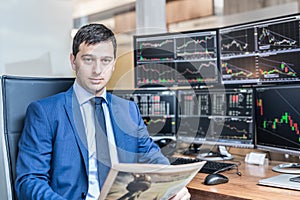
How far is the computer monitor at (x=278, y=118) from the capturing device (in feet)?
5.32

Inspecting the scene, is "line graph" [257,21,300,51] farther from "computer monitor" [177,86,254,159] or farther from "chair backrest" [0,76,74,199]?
"chair backrest" [0,76,74,199]

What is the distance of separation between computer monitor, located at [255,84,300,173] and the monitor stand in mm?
223

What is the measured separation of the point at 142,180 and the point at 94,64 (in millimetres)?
518

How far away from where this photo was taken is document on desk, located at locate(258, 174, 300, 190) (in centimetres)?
137

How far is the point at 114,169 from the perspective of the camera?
0.99 m

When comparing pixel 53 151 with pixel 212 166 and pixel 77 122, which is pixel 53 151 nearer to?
pixel 77 122

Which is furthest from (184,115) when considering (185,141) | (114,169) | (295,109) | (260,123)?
(114,169)

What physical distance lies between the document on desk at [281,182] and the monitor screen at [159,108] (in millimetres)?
754

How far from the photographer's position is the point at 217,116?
79.0 inches

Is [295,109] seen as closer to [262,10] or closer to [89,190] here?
[89,190]

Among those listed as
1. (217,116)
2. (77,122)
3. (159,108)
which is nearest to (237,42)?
(217,116)

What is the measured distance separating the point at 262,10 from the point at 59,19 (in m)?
1.73

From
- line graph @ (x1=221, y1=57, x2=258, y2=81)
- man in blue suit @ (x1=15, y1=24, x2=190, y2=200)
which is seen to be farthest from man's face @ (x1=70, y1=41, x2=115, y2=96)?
line graph @ (x1=221, y1=57, x2=258, y2=81)

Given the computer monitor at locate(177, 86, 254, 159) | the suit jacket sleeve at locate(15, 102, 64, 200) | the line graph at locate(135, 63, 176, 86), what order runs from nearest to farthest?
1. the suit jacket sleeve at locate(15, 102, 64, 200)
2. the computer monitor at locate(177, 86, 254, 159)
3. the line graph at locate(135, 63, 176, 86)
